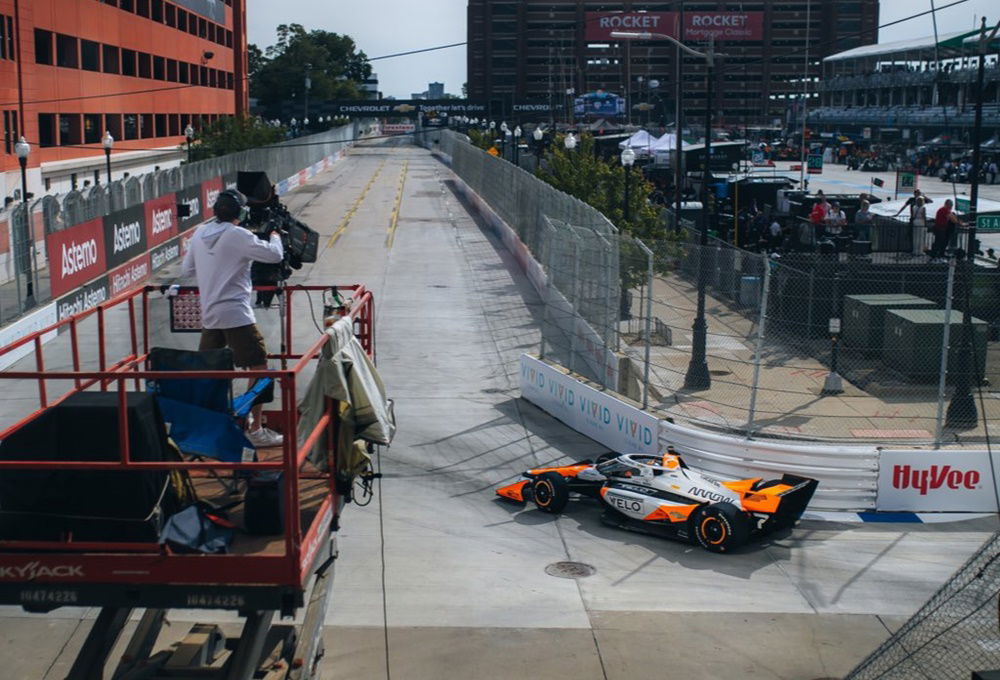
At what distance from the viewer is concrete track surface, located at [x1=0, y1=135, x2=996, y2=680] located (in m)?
9.97

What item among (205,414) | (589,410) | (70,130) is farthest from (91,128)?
(205,414)

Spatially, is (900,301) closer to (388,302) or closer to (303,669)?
(388,302)

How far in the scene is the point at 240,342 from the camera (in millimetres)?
9531

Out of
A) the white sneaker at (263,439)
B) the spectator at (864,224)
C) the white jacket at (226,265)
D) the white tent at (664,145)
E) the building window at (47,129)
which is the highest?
the building window at (47,129)

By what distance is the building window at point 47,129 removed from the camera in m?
49.8

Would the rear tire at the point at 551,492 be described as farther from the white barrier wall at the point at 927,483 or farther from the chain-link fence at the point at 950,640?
the chain-link fence at the point at 950,640

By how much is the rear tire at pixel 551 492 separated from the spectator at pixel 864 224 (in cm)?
1794

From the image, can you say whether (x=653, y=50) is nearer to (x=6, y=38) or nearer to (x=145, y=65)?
(x=145, y=65)

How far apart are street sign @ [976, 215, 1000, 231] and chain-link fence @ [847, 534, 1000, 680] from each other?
21.7 m

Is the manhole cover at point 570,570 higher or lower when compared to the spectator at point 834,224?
lower

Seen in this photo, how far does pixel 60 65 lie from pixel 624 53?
10027cm

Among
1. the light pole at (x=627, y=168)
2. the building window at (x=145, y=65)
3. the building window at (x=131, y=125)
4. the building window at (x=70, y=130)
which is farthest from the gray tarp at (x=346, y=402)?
the building window at (x=145, y=65)

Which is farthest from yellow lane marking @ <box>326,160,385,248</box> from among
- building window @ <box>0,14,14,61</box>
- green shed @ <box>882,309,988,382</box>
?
green shed @ <box>882,309,988,382</box>

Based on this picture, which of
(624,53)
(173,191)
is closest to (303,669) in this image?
(173,191)
